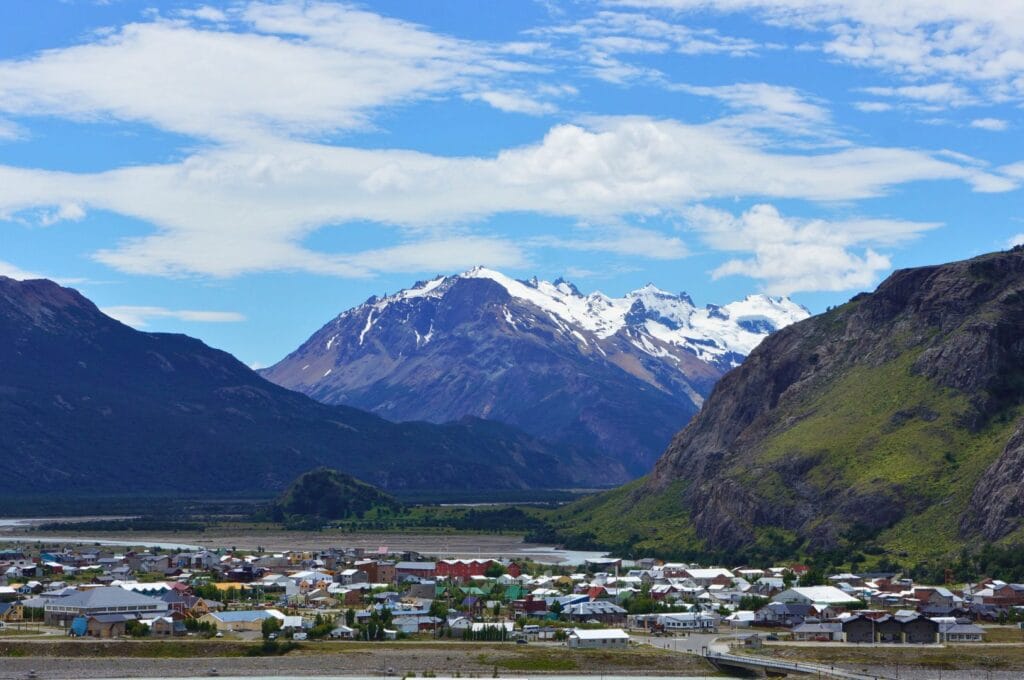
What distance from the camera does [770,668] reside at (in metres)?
121

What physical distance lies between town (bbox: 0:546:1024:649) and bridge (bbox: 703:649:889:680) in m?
9.28

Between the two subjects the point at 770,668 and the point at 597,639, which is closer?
the point at 770,668

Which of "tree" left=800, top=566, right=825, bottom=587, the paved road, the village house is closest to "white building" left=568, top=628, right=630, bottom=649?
the paved road

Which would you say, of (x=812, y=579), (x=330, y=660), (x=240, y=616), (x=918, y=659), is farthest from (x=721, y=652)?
(x=812, y=579)

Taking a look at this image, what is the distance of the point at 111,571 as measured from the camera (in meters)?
191

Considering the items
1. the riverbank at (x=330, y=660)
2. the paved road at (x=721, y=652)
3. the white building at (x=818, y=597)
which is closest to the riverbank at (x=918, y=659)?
the paved road at (x=721, y=652)

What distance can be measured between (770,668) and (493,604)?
43.6m

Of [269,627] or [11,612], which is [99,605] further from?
[269,627]

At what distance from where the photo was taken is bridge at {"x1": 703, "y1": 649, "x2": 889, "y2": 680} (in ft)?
389

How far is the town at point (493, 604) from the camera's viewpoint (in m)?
137

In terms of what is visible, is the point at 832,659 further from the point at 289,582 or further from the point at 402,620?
the point at 289,582

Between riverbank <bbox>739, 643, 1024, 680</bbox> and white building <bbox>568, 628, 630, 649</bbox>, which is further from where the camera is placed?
white building <bbox>568, 628, 630, 649</bbox>

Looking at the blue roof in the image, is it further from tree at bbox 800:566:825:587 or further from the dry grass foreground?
tree at bbox 800:566:825:587

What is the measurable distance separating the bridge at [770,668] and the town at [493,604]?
30.4 ft
